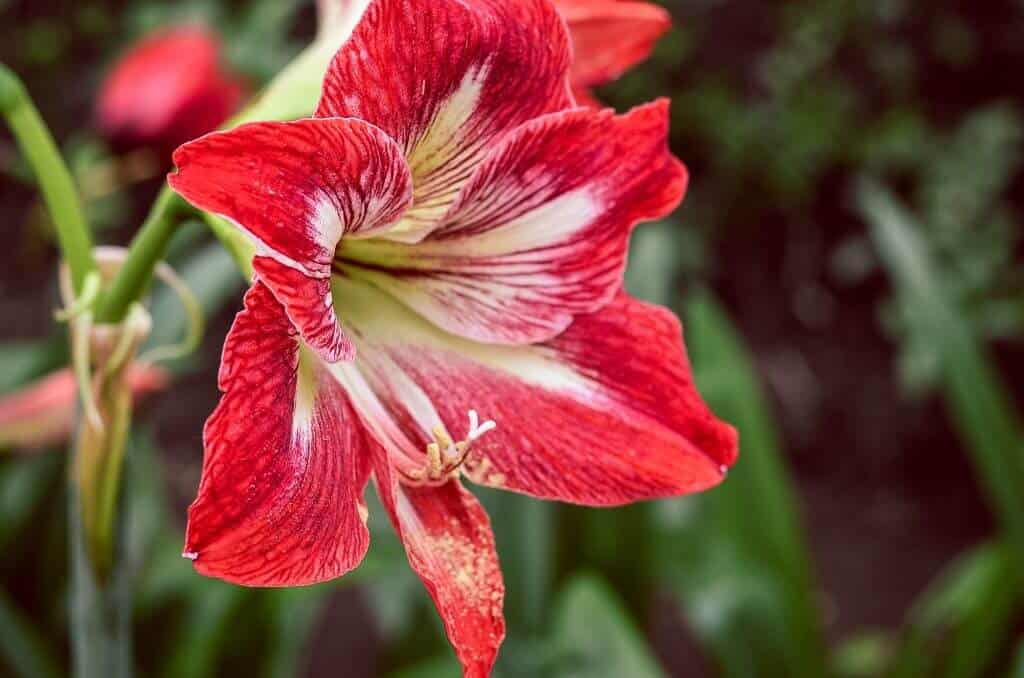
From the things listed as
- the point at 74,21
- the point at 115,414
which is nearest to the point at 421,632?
the point at 115,414

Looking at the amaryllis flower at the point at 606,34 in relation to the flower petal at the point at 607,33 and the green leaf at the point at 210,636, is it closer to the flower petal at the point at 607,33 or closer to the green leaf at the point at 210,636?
the flower petal at the point at 607,33

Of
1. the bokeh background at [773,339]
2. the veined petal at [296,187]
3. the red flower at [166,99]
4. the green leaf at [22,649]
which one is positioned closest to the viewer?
the veined petal at [296,187]

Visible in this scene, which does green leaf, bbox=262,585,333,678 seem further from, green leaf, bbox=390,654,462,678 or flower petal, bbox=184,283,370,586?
flower petal, bbox=184,283,370,586

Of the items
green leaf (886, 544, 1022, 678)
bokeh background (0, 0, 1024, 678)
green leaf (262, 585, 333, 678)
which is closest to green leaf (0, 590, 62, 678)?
bokeh background (0, 0, 1024, 678)

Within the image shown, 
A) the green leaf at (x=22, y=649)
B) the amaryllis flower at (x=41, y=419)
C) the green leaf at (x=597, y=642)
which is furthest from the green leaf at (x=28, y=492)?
the green leaf at (x=597, y=642)

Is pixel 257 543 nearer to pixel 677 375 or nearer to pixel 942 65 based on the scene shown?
pixel 677 375

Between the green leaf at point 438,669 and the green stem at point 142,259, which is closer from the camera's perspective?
the green stem at point 142,259

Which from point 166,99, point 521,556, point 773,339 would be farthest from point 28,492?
point 773,339
